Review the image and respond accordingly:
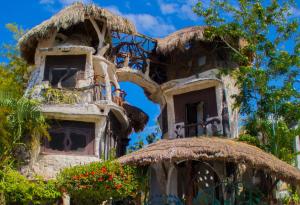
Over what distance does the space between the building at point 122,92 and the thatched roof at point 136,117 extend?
2.1 inches

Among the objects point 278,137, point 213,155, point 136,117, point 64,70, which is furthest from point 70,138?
point 278,137

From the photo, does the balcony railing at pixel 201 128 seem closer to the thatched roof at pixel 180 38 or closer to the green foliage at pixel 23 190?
the thatched roof at pixel 180 38

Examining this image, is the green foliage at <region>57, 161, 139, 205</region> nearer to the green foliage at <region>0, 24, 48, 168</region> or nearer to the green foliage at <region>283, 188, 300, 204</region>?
the green foliage at <region>0, 24, 48, 168</region>

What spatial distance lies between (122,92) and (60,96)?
314 cm

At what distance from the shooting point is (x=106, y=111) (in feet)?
59.1

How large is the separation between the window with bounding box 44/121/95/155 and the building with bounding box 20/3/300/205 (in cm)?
4

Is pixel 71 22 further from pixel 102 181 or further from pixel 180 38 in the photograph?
pixel 102 181

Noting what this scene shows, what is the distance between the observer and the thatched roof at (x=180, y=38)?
65.7 ft

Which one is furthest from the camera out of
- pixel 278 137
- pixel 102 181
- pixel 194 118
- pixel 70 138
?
pixel 194 118

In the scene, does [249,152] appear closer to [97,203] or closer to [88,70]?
[97,203]

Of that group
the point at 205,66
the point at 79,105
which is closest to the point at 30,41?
the point at 79,105

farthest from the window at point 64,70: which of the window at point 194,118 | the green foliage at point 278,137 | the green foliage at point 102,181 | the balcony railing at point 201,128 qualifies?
the green foliage at point 278,137

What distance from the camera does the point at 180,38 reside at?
66.5 feet

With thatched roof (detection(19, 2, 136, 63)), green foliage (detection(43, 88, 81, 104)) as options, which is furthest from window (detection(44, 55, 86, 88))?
thatched roof (detection(19, 2, 136, 63))
